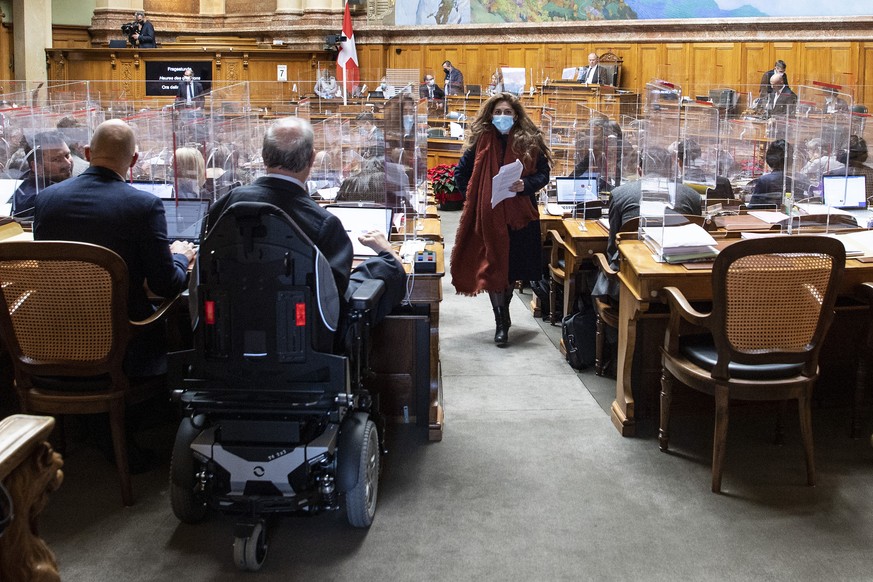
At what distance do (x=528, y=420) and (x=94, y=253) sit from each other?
85.2 inches

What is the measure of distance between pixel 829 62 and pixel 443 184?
6660mm

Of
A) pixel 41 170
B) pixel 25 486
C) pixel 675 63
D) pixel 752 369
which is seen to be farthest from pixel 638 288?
pixel 675 63

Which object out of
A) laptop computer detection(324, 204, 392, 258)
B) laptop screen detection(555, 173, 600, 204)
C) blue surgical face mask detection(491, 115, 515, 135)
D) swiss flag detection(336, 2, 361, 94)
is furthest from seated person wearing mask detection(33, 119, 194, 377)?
swiss flag detection(336, 2, 361, 94)

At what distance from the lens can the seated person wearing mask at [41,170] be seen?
17.6 feet

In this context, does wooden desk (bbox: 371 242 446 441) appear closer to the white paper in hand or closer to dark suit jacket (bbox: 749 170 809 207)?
the white paper in hand

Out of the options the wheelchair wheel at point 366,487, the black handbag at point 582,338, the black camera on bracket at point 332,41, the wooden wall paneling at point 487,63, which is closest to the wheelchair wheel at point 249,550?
the wheelchair wheel at point 366,487

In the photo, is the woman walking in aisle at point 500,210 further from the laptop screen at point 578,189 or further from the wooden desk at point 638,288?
the wooden desk at point 638,288

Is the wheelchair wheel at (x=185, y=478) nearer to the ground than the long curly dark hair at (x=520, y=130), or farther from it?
nearer to the ground

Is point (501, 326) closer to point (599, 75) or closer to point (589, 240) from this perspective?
point (589, 240)

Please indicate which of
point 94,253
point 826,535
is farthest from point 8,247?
point 826,535

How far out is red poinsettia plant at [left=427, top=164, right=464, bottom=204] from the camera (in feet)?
38.3

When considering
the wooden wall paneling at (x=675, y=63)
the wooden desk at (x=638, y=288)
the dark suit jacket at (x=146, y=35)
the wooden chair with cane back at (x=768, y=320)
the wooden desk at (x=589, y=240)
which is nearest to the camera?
the wooden chair with cane back at (x=768, y=320)

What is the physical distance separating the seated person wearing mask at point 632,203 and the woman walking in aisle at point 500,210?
68cm

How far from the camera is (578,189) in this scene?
20.8 feet
